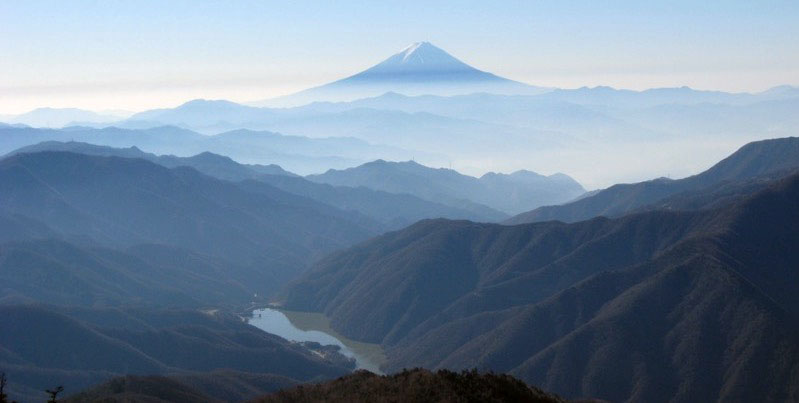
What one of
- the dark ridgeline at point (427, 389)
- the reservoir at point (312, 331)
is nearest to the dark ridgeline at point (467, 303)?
the dark ridgeline at point (427, 389)

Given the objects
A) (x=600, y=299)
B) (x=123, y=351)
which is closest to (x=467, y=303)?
(x=600, y=299)

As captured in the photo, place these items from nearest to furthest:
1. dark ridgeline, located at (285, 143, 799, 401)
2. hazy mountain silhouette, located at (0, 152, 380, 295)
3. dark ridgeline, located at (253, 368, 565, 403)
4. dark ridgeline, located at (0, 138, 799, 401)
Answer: dark ridgeline, located at (253, 368, 565, 403)
dark ridgeline, located at (0, 138, 799, 401)
dark ridgeline, located at (285, 143, 799, 401)
hazy mountain silhouette, located at (0, 152, 380, 295)

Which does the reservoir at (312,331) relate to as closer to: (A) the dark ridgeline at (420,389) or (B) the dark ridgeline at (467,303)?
(B) the dark ridgeline at (467,303)

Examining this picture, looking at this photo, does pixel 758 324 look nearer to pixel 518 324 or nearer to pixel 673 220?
pixel 518 324

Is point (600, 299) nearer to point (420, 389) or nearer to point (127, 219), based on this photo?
point (420, 389)

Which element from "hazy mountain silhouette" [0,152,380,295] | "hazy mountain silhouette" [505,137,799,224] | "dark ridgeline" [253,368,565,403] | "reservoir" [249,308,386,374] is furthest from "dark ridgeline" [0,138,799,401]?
"reservoir" [249,308,386,374]

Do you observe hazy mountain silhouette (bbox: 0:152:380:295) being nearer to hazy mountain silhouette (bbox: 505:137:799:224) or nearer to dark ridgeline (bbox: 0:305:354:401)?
hazy mountain silhouette (bbox: 505:137:799:224)
